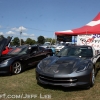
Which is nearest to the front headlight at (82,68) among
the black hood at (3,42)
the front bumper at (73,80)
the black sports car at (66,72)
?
the black sports car at (66,72)

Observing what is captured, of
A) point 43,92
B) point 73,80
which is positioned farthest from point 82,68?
point 43,92

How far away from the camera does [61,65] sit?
4930 mm

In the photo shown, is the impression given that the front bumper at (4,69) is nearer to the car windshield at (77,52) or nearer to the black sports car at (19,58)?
the black sports car at (19,58)

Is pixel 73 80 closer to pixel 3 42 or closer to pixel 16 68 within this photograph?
pixel 16 68

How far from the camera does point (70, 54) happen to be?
6168mm

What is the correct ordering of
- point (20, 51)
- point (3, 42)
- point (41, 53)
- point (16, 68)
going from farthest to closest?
point (41, 53)
point (20, 51)
point (16, 68)
point (3, 42)

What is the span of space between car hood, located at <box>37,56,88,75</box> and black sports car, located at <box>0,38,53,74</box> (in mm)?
2191

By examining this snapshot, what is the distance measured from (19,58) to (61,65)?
10.0 feet

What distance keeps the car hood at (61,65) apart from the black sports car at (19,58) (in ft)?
7.19

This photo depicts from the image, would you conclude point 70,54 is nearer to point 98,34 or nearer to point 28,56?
point 28,56

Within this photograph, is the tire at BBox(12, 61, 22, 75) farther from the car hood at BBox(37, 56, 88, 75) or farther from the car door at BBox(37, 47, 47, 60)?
the car hood at BBox(37, 56, 88, 75)

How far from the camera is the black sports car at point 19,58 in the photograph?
6887mm

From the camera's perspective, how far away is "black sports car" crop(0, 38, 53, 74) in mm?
6887

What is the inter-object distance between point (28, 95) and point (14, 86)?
1040 millimetres
